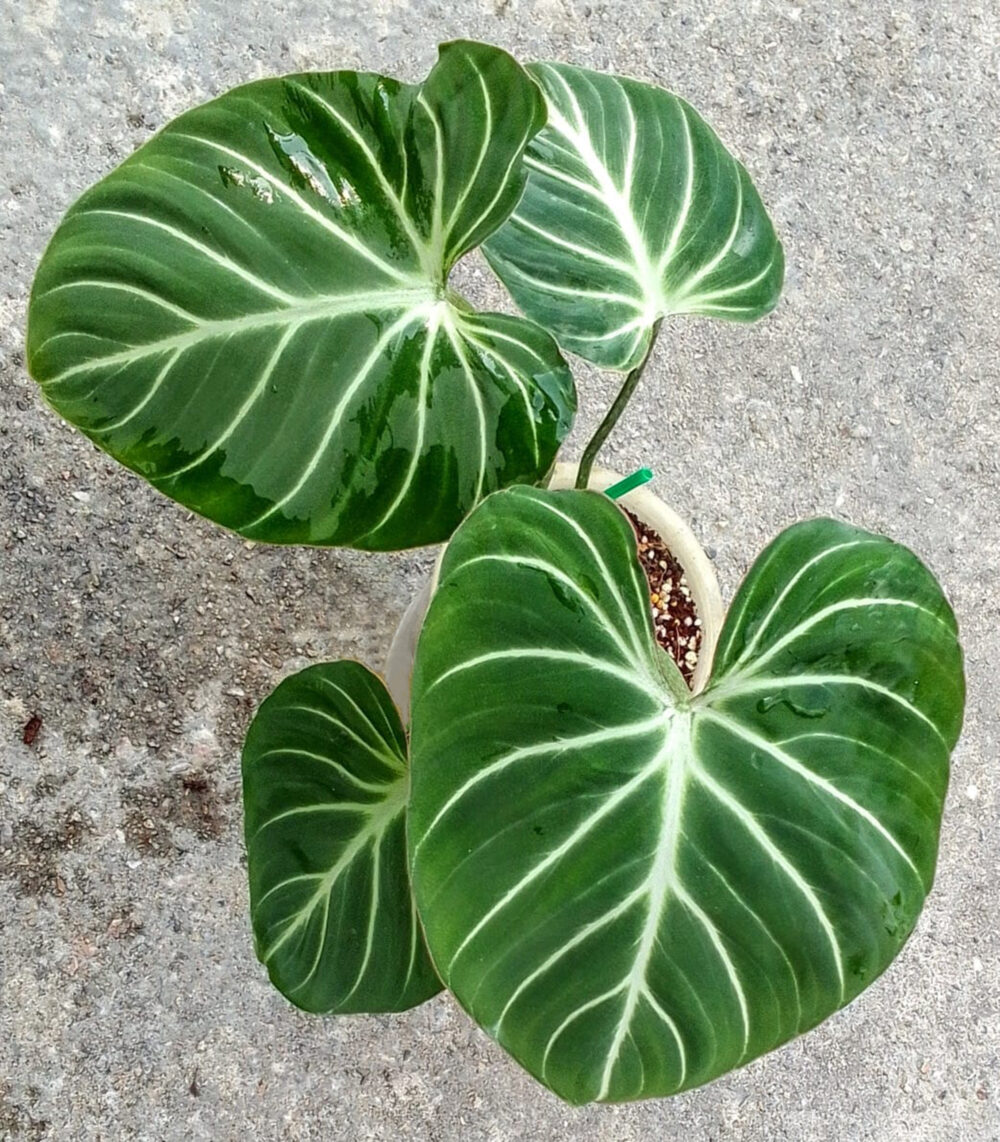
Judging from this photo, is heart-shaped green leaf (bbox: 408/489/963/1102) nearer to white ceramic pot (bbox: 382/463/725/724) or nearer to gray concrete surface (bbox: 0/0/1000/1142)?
white ceramic pot (bbox: 382/463/725/724)

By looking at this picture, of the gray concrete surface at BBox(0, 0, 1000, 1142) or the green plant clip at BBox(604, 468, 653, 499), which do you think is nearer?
the green plant clip at BBox(604, 468, 653, 499)

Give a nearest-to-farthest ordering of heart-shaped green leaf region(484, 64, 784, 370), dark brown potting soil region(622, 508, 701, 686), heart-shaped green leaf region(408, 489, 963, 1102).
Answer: heart-shaped green leaf region(408, 489, 963, 1102) → heart-shaped green leaf region(484, 64, 784, 370) → dark brown potting soil region(622, 508, 701, 686)

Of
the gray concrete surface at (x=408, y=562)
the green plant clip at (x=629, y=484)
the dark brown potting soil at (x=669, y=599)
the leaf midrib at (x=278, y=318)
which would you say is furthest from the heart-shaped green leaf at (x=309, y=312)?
the gray concrete surface at (x=408, y=562)

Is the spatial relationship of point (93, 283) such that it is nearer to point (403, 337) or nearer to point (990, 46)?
point (403, 337)

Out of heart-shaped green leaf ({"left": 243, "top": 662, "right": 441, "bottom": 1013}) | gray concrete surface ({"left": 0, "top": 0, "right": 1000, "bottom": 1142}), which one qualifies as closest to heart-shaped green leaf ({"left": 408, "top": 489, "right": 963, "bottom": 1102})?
heart-shaped green leaf ({"left": 243, "top": 662, "right": 441, "bottom": 1013})

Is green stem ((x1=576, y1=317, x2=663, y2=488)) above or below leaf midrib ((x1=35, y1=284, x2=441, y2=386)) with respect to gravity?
below

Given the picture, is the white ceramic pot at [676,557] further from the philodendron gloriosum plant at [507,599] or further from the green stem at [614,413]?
the philodendron gloriosum plant at [507,599]

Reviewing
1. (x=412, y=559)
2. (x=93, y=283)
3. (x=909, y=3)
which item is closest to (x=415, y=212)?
(x=93, y=283)

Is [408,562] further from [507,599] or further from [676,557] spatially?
[507,599]
